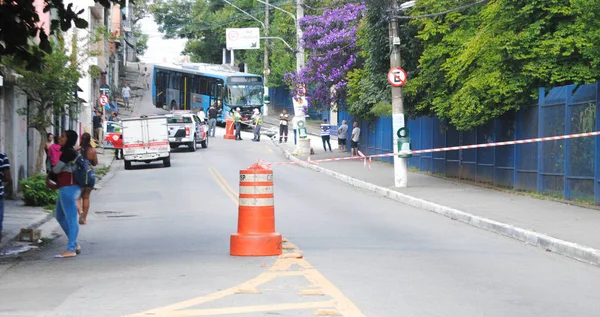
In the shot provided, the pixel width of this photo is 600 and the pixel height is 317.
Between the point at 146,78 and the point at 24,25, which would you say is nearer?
the point at 24,25

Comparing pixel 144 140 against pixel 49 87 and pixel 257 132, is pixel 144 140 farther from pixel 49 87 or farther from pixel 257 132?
pixel 257 132


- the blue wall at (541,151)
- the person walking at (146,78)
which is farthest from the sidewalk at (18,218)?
the person walking at (146,78)

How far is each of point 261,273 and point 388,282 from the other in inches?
60.3

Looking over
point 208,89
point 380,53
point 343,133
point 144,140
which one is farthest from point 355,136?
point 208,89

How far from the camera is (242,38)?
79.3 meters

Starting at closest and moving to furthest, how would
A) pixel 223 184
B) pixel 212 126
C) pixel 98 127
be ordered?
pixel 223 184 → pixel 98 127 → pixel 212 126

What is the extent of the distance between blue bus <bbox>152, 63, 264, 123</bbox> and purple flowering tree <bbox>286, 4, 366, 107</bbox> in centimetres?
1830

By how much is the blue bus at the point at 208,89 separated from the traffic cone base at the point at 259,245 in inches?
1859

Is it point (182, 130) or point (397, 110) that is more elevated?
point (397, 110)

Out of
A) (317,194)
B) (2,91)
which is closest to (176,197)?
(317,194)

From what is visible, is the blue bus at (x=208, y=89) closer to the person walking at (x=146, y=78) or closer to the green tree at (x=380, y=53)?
the green tree at (x=380, y=53)

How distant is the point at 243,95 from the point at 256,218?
47.8 meters

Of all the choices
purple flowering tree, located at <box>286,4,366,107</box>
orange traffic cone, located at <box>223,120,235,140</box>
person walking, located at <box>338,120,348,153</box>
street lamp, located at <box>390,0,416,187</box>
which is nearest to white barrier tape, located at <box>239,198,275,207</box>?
street lamp, located at <box>390,0,416,187</box>

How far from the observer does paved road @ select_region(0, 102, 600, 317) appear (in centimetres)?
850
